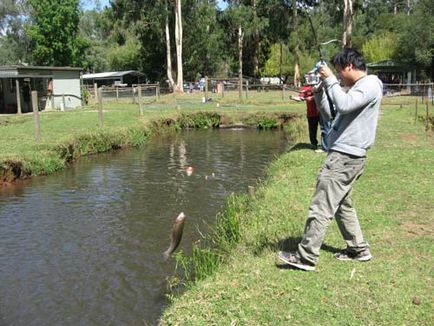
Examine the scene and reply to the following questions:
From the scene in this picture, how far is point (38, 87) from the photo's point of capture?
1225 inches

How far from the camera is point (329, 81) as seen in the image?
14.9ft

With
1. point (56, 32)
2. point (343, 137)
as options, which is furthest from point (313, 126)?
point (56, 32)

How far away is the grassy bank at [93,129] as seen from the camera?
13.5 metres

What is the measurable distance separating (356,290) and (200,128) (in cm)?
2158

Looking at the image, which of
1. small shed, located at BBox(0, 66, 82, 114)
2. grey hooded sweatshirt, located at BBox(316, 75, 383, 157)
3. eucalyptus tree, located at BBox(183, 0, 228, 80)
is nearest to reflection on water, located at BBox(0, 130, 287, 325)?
grey hooded sweatshirt, located at BBox(316, 75, 383, 157)

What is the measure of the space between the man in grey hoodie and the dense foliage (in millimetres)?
44180

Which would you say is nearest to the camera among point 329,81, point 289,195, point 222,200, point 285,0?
point 329,81

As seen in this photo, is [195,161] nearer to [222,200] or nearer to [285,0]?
[222,200]

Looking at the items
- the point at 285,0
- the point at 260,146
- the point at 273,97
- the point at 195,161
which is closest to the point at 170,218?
the point at 195,161

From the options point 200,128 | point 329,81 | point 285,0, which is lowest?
point 200,128

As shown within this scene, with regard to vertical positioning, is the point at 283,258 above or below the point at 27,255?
above

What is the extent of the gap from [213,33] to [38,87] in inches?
1203

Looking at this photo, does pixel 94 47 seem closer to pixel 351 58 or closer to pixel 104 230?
pixel 104 230

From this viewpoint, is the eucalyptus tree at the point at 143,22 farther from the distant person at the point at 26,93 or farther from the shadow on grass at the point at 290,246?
the shadow on grass at the point at 290,246
